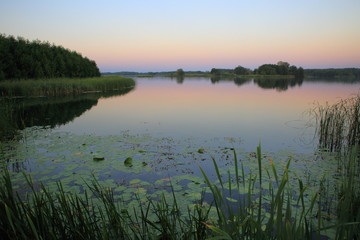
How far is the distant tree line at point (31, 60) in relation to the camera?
25484 mm

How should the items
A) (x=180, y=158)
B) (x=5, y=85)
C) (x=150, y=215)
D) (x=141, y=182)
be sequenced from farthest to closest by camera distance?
(x=5, y=85), (x=180, y=158), (x=141, y=182), (x=150, y=215)

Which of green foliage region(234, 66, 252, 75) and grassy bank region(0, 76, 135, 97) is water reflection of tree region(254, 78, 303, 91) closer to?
grassy bank region(0, 76, 135, 97)

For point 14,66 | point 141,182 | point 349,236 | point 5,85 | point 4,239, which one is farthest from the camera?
point 14,66

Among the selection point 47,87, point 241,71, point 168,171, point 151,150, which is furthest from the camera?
point 241,71

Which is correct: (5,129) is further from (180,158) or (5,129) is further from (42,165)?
(180,158)

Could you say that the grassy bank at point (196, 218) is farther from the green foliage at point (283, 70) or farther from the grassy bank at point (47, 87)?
the green foliage at point (283, 70)

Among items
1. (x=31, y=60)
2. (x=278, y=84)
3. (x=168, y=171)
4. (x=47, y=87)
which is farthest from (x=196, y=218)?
(x=278, y=84)

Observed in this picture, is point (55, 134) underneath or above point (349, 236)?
underneath

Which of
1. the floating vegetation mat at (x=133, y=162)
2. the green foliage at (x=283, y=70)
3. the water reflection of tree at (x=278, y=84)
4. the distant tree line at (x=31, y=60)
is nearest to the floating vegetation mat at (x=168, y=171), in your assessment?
the floating vegetation mat at (x=133, y=162)

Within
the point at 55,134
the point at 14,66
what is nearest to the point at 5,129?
the point at 55,134

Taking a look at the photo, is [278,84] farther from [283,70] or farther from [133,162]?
[283,70]

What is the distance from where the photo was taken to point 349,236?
157 cm

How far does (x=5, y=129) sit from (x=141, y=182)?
21.3ft

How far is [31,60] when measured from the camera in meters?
26.8
